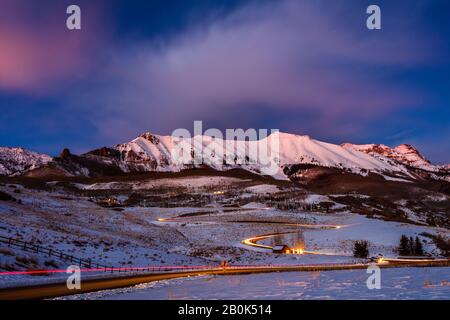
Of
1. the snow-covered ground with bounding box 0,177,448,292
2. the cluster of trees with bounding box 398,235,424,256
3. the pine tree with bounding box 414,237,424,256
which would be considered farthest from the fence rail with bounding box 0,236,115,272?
the pine tree with bounding box 414,237,424,256

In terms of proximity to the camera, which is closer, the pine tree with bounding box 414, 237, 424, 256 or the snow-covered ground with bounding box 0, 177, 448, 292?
the snow-covered ground with bounding box 0, 177, 448, 292

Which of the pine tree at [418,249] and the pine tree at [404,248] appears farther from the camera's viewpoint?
the pine tree at [418,249]

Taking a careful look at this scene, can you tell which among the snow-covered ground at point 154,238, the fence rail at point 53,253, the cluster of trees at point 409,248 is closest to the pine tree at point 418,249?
the cluster of trees at point 409,248

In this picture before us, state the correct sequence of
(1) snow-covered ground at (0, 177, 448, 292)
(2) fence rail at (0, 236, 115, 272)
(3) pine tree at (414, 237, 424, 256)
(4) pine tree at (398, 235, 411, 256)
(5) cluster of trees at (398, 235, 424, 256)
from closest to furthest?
1. (2) fence rail at (0, 236, 115, 272)
2. (1) snow-covered ground at (0, 177, 448, 292)
3. (4) pine tree at (398, 235, 411, 256)
4. (5) cluster of trees at (398, 235, 424, 256)
5. (3) pine tree at (414, 237, 424, 256)

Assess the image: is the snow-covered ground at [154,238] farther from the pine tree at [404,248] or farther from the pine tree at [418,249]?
the pine tree at [418,249]

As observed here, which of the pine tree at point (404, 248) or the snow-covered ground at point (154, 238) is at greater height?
the snow-covered ground at point (154, 238)

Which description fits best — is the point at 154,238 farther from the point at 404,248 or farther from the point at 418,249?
the point at 418,249

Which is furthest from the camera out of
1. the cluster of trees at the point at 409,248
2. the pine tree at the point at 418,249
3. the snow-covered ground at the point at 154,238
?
the pine tree at the point at 418,249

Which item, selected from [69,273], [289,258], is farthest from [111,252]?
[289,258]

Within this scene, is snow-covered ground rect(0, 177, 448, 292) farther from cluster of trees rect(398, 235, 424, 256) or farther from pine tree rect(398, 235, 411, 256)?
cluster of trees rect(398, 235, 424, 256)

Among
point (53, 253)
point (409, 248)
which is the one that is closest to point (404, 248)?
point (409, 248)

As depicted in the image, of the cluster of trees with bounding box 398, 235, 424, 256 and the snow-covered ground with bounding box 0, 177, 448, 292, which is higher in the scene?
the snow-covered ground with bounding box 0, 177, 448, 292
